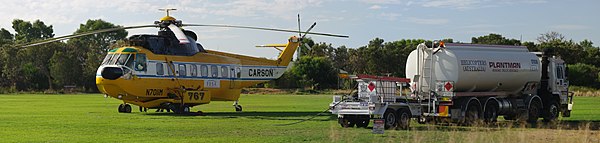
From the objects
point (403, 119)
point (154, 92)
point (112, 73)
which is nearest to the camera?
point (403, 119)

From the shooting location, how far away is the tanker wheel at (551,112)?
29.6 meters

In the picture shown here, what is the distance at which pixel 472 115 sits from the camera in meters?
26.6

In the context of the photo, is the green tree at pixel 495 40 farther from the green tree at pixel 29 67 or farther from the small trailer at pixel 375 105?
the small trailer at pixel 375 105

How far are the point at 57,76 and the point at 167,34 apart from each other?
6520 centimetres

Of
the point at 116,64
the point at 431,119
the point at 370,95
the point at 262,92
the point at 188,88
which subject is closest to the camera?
the point at 370,95

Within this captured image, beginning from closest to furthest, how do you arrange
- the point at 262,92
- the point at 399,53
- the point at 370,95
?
the point at 370,95 → the point at 262,92 → the point at 399,53

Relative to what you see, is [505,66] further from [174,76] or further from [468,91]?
[174,76]

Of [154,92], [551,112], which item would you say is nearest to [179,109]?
[154,92]

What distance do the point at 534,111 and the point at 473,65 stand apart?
4359 millimetres

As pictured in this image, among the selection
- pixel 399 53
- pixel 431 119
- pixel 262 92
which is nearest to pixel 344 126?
pixel 431 119

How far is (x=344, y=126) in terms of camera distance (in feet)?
78.9

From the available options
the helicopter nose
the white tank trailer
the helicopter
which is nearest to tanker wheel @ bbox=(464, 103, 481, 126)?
the white tank trailer

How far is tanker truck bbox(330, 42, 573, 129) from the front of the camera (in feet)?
78.2

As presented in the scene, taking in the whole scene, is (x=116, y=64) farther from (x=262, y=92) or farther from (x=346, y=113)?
(x=262, y=92)
